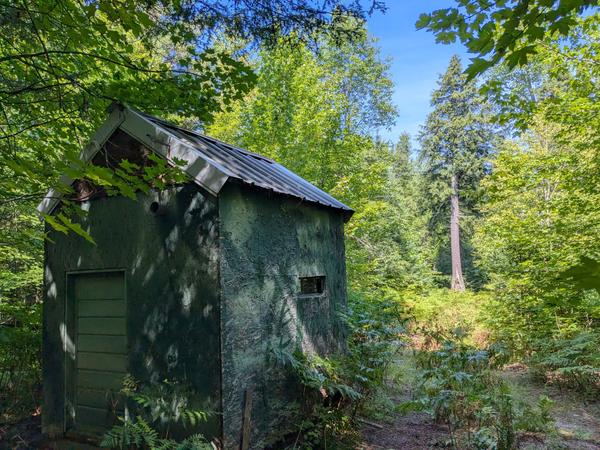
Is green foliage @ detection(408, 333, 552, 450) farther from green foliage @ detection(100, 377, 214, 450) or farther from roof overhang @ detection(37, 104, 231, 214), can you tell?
roof overhang @ detection(37, 104, 231, 214)

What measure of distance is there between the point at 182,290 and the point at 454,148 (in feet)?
72.6

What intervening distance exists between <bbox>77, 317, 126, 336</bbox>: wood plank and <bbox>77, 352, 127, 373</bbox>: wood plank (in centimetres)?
29

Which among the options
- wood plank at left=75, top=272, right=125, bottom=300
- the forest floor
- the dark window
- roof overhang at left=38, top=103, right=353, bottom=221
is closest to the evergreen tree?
the forest floor

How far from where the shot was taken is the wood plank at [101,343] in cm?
546

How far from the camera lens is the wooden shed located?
4.72 metres

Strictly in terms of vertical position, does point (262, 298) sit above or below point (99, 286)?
below

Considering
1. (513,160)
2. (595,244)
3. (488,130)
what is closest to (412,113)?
(488,130)

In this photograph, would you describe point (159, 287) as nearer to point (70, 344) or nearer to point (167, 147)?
point (167, 147)

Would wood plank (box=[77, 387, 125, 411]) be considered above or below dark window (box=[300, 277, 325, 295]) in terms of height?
below

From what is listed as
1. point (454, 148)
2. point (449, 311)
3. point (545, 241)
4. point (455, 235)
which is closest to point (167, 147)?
point (545, 241)

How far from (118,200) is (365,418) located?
4945mm

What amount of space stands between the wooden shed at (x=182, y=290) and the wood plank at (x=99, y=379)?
0.02 metres

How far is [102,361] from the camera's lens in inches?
219

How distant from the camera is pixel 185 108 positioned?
5215mm
